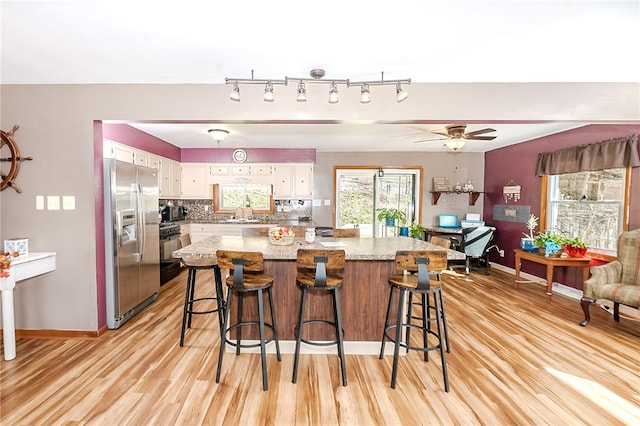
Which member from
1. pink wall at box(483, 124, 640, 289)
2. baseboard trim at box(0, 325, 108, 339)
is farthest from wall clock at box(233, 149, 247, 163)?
pink wall at box(483, 124, 640, 289)

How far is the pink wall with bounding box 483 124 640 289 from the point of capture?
3768mm

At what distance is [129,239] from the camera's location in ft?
10.9

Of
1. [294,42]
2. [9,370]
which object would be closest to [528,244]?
[294,42]

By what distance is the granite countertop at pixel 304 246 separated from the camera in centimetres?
234

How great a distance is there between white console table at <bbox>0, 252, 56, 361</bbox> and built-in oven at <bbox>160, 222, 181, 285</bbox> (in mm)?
1768

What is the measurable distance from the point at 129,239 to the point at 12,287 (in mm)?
1003

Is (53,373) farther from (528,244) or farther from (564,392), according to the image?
(528,244)

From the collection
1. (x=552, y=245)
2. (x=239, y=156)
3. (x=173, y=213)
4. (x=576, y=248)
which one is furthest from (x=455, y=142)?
(x=173, y=213)

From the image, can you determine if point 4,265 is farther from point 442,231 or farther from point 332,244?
point 442,231

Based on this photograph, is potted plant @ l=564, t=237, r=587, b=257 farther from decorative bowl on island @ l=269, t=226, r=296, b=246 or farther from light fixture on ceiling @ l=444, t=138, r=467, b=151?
decorative bowl on island @ l=269, t=226, r=296, b=246

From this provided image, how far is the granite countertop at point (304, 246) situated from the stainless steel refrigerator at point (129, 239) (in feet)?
3.41

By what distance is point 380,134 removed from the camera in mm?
4781

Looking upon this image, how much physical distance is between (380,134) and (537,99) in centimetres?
227

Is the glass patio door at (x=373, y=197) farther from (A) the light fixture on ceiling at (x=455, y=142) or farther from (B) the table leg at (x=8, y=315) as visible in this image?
(B) the table leg at (x=8, y=315)
